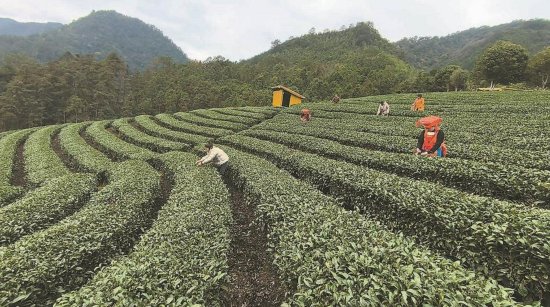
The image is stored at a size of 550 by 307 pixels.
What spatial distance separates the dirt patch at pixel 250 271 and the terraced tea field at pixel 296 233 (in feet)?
0.16

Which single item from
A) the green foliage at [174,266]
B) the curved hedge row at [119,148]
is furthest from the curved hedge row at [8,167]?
the green foliage at [174,266]

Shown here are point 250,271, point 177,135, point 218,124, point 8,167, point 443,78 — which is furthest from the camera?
point 443,78

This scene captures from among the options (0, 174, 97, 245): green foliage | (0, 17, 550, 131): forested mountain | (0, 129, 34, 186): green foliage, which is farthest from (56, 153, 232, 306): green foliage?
(0, 17, 550, 131): forested mountain

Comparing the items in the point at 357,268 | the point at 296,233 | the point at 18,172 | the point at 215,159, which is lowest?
the point at 18,172

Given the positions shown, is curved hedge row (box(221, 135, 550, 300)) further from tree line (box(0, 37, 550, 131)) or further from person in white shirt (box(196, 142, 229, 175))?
tree line (box(0, 37, 550, 131))

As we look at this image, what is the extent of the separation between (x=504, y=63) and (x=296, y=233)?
58471 millimetres

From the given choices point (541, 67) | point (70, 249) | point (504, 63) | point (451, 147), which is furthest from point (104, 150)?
point (541, 67)

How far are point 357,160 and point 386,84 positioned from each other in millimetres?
62898

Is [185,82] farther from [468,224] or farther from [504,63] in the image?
[468,224]

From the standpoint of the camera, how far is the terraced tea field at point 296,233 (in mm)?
5141

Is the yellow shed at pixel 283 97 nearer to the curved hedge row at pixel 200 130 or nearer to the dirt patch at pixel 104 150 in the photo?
the curved hedge row at pixel 200 130

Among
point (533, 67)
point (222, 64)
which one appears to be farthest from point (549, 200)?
point (222, 64)

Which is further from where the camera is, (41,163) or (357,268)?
(41,163)

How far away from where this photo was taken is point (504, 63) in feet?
167
